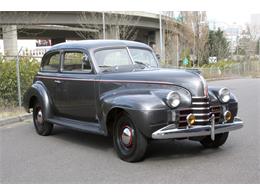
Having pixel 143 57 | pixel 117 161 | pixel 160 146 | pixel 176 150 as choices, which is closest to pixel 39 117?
pixel 143 57

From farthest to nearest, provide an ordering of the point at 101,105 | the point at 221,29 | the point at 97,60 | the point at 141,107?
the point at 221,29 < the point at 97,60 < the point at 101,105 < the point at 141,107

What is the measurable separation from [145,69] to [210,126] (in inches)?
64.1

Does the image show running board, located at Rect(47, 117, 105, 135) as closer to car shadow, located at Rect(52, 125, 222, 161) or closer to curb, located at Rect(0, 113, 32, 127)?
car shadow, located at Rect(52, 125, 222, 161)

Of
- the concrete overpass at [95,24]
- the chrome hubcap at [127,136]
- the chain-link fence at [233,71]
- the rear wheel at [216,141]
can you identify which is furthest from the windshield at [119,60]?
the chain-link fence at [233,71]

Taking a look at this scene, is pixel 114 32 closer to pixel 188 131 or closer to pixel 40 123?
pixel 40 123

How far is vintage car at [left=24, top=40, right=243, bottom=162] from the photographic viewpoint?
6344 millimetres

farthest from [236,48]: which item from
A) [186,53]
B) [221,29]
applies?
[186,53]

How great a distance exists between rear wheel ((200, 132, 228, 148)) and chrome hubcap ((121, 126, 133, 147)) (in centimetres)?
145

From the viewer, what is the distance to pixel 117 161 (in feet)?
22.1

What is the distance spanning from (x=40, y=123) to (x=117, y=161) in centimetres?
314

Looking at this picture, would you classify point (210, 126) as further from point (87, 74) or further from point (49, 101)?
point (49, 101)

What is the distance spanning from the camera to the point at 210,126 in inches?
257

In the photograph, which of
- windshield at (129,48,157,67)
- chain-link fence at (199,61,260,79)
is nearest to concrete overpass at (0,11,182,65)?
chain-link fence at (199,61,260,79)

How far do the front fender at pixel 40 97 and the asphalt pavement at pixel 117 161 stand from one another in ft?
1.88
